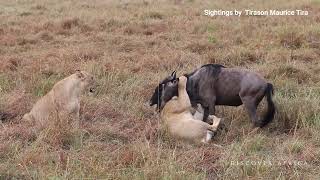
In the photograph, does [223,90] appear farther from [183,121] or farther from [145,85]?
[145,85]

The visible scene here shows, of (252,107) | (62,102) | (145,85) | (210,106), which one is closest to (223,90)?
(210,106)

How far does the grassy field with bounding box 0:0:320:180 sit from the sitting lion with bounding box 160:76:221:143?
0.13 m

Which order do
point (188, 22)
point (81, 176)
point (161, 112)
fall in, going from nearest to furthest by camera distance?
point (81, 176), point (161, 112), point (188, 22)

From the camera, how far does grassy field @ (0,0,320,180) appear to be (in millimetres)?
4539

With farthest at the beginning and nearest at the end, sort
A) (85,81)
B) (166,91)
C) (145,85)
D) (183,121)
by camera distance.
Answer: (145,85), (85,81), (166,91), (183,121)

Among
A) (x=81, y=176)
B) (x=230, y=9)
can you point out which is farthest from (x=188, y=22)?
(x=81, y=176)

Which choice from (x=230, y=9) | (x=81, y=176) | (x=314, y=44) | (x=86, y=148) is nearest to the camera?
(x=81, y=176)

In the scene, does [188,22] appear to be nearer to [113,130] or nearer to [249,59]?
[249,59]

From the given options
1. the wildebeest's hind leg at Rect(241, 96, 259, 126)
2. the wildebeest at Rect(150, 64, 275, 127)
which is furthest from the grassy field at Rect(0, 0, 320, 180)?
the wildebeest at Rect(150, 64, 275, 127)

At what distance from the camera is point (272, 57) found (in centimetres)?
901

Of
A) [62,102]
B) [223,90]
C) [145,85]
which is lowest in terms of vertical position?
[145,85]

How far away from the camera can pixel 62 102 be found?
6070mm

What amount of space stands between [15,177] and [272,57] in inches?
227

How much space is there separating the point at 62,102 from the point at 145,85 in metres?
1.62
